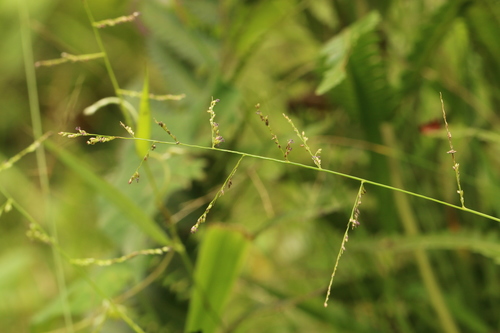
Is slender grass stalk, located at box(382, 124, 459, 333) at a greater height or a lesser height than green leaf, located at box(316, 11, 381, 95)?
lesser

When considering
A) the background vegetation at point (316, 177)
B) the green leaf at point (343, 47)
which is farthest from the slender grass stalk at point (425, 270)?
the green leaf at point (343, 47)

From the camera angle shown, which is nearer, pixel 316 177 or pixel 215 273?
pixel 215 273

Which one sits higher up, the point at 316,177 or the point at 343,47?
the point at 343,47

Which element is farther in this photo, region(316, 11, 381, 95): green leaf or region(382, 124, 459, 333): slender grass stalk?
region(382, 124, 459, 333): slender grass stalk

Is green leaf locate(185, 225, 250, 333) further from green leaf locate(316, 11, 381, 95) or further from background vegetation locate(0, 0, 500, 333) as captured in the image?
green leaf locate(316, 11, 381, 95)

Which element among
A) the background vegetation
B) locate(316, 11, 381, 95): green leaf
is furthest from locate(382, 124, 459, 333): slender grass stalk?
locate(316, 11, 381, 95): green leaf

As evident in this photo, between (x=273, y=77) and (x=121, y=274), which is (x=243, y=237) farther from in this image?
(x=273, y=77)

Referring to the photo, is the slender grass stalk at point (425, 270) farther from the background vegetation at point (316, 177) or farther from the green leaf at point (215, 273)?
the green leaf at point (215, 273)
